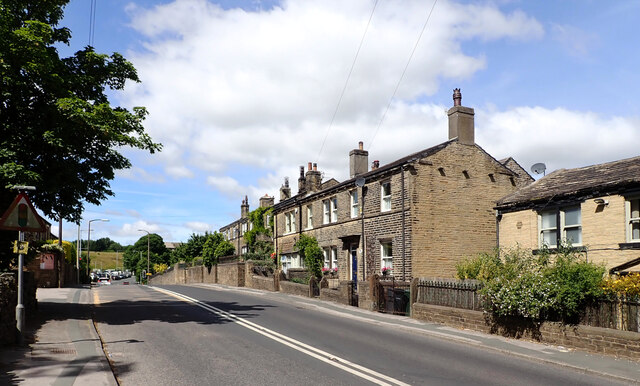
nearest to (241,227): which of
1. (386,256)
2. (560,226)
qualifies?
(386,256)

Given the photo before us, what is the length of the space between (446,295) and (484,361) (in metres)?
6.43

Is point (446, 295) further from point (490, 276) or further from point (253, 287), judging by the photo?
point (253, 287)

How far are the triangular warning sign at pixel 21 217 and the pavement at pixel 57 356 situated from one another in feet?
7.96

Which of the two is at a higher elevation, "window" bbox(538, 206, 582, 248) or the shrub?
"window" bbox(538, 206, 582, 248)

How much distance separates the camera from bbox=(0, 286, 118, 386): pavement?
8.12 meters

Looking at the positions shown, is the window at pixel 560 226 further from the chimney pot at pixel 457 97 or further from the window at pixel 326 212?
the window at pixel 326 212

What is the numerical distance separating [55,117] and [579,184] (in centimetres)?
1875

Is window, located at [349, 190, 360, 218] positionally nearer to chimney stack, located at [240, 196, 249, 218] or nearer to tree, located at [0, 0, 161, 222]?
tree, located at [0, 0, 161, 222]

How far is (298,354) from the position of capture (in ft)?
35.3

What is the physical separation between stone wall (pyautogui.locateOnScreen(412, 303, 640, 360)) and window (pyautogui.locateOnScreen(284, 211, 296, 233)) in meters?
22.8

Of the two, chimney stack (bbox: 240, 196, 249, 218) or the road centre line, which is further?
chimney stack (bbox: 240, 196, 249, 218)

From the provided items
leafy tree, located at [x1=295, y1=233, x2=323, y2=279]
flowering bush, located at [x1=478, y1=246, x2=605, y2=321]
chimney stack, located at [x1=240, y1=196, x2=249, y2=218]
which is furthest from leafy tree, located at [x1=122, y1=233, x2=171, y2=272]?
flowering bush, located at [x1=478, y1=246, x2=605, y2=321]

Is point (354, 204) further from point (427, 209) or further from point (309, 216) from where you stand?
point (309, 216)

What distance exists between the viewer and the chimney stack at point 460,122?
27.7 meters
